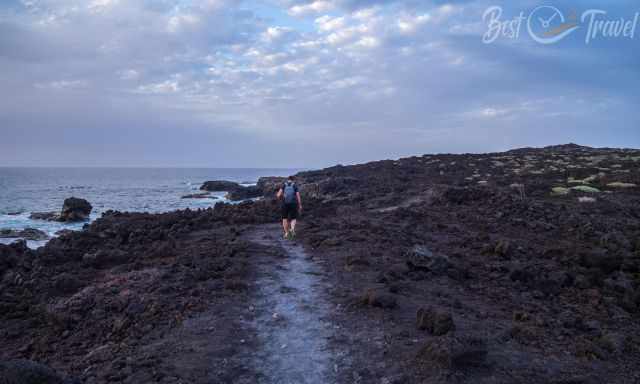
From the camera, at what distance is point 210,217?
71.8 ft

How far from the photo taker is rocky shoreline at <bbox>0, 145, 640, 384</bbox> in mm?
6363

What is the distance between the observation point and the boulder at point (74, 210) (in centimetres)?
3328

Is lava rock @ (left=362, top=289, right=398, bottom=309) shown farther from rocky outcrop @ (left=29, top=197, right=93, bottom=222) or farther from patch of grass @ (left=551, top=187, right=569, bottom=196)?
rocky outcrop @ (left=29, top=197, right=93, bottom=222)

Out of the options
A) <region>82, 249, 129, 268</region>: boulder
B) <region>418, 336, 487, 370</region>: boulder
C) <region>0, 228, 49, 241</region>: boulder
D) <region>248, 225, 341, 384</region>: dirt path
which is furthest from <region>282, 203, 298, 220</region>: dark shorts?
<region>0, 228, 49, 241</region>: boulder

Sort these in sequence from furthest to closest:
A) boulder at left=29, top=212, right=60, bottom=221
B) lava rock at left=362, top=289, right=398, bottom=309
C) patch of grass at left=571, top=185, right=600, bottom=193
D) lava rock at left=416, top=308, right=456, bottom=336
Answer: boulder at left=29, top=212, right=60, bottom=221, patch of grass at left=571, top=185, right=600, bottom=193, lava rock at left=362, top=289, right=398, bottom=309, lava rock at left=416, top=308, right=456, bottom=336

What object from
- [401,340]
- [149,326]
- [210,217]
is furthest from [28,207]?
[401,340]

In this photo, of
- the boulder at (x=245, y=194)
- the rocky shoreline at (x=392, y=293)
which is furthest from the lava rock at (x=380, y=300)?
the boulder at (x=245, y=194)

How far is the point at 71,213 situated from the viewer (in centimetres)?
3328

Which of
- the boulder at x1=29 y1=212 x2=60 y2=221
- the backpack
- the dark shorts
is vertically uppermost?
the backpack

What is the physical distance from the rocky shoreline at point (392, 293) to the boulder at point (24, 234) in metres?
7.32

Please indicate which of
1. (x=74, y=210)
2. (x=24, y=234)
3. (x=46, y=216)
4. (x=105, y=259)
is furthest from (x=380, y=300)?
(x=46, y=216)

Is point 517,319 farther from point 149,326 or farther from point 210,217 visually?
point 210,217

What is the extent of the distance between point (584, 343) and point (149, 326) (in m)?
7.90

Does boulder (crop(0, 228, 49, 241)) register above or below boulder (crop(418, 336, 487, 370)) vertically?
below
